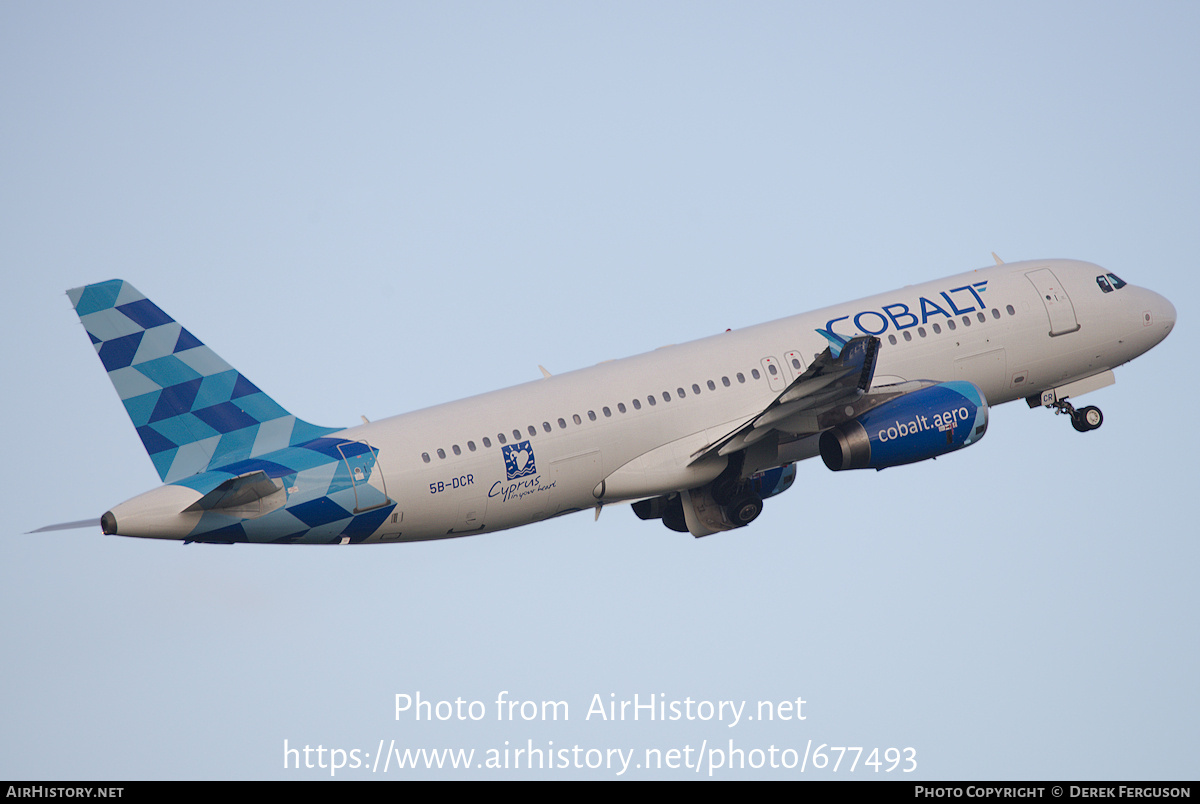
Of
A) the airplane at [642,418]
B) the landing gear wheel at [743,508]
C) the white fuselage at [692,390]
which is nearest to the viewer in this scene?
the airplane at [642,418]

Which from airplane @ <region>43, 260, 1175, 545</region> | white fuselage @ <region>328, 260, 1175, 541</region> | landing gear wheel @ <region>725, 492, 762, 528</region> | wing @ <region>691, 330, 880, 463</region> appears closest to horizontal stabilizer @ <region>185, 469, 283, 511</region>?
airplane @ <region>43, 260, 1175, 545</region>

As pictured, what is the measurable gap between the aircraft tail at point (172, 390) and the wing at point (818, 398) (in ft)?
33.8

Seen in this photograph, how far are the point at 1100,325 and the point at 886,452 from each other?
9210 mm

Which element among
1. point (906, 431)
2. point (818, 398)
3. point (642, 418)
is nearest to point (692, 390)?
point (642, 418)

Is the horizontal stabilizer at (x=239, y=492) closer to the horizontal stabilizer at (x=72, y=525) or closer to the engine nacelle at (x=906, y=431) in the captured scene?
the horizontal stabilizer at (x=72, y=525)

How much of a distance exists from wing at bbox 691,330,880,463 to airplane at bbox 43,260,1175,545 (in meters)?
0.06

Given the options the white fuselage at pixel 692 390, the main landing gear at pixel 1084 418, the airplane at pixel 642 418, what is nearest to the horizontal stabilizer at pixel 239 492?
the airplane at pixel 642 418

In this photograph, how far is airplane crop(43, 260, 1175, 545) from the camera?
35.2 meters

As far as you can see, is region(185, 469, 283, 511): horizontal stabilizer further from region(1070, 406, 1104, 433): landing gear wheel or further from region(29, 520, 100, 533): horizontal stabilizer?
region(1070, 406, 1104, 433): landing gear wheel

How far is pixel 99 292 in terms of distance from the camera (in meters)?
35.6

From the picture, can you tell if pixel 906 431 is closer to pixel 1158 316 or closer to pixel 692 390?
pixel 692 390

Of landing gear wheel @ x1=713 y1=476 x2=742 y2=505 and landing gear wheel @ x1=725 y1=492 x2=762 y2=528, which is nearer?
landing gear wheel @ x1=713 y1=476 x2=742 y2=505

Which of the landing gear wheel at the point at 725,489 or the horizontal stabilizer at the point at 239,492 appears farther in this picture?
the landing gear wheel at the point at 725,489

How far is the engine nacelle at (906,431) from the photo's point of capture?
38562 mm
